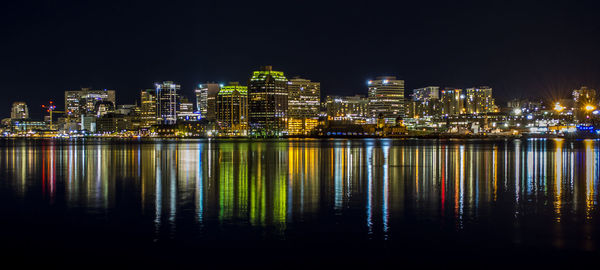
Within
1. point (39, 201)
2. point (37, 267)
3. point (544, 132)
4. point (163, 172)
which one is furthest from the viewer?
point (544, 132)

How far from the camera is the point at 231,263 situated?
11.1 meters

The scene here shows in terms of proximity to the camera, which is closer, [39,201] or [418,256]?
[418,256]

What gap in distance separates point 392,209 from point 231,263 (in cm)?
786

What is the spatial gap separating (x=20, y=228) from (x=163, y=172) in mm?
16898

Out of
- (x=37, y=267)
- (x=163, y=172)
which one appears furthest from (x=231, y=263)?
(x=163, y=172)

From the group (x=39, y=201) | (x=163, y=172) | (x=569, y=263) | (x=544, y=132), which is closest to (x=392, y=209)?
(x=569, y=263)

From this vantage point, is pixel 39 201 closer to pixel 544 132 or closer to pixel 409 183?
pixel 409 183

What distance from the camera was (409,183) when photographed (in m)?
25.4

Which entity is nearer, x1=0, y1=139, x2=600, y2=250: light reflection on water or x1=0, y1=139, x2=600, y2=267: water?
x1=0, y1=139, x2=600, y2=267: water

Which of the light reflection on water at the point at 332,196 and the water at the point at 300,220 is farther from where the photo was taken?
the light reflection on water at the point at 332,196

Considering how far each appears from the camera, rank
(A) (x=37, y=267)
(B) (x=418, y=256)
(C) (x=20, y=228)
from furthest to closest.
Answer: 1. (C) (x=20, y=228)
2. (B) (x=418, y=256)
3. (A) (x=37, y=267)

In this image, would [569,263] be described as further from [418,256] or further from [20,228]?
[20,228]

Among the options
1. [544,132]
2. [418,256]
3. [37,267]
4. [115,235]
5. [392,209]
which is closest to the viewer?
[37,267]

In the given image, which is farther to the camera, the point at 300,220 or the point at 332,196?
the point at 332,196
